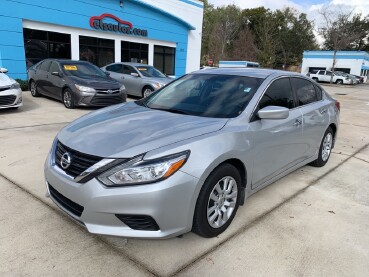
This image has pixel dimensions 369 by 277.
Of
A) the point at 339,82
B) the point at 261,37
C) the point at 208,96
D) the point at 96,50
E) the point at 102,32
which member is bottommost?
the point at 339,82

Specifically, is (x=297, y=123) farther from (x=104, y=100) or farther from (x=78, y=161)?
(x=104, y=100)

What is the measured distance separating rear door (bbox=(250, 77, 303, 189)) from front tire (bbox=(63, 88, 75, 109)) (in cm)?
719

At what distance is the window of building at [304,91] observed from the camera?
423 centimetres

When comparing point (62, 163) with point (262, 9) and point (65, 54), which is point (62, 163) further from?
point (262, 9)

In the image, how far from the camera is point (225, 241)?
115 inches

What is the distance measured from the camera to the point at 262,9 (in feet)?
191

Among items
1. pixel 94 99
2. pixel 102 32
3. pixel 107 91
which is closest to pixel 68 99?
pixel 94 99

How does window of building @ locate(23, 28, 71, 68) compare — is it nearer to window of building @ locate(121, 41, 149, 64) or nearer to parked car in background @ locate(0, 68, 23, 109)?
window of building @ locate(121, 41, 149, 64)

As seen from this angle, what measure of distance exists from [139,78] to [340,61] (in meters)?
41.2

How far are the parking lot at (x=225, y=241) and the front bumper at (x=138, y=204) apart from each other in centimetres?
31

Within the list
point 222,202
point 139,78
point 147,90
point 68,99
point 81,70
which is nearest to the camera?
point 222,202

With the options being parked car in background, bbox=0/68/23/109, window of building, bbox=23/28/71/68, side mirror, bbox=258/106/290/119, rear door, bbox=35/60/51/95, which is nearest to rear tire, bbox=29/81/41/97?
rear door, bbox=35/60/51/95

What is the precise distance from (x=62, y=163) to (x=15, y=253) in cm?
81

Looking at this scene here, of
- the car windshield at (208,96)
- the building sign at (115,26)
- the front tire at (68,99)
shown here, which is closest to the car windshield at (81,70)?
the front tire at (68,99)
